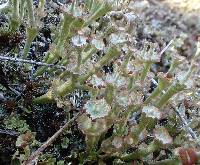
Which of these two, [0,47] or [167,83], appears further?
[0,47]

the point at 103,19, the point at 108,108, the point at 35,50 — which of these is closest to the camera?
the point at 108,108

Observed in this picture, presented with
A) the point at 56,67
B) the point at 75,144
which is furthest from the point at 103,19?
the point at 75,144

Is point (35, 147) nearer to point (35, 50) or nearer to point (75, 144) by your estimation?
point (75, 144)

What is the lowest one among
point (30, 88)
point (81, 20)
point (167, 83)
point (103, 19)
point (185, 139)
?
point (185, 139)

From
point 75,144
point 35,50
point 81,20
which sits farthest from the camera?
point 35,50

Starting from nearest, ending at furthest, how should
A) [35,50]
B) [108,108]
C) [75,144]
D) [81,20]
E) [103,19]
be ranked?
[108,108] → [81,20] → [75,144] → [35,50] → [103,19]

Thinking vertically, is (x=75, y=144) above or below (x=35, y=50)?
below

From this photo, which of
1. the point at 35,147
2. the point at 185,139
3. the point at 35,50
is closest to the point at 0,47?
the point at 35,50

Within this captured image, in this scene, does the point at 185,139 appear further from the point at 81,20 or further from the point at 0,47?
the point at 0,47

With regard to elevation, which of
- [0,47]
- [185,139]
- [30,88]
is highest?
[0,47]

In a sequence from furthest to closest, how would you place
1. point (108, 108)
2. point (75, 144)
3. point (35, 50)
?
point (35, 50)
point (75, 144)
point (108, 108)
